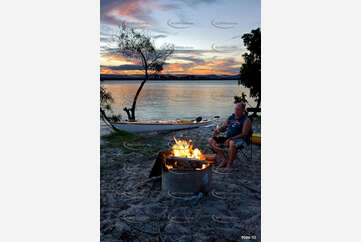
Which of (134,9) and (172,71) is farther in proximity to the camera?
(172,71)

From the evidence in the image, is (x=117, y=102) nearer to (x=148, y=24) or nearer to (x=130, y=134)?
(x=130, y=134)

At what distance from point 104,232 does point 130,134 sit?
4.75m

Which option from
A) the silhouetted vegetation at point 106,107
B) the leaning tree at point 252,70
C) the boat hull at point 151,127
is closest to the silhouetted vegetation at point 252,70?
the leaning tree at point 252,70

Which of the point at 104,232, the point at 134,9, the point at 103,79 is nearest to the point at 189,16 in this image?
the point at 134,9

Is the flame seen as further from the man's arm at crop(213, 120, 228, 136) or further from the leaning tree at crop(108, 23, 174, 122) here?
the leaning tree at crop(108, 23, 174, 122)

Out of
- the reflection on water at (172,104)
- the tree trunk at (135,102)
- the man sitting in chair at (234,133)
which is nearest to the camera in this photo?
the man sitting in chair at (234,133)

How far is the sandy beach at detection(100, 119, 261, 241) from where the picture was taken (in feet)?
11.0

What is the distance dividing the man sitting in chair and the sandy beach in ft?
1.25

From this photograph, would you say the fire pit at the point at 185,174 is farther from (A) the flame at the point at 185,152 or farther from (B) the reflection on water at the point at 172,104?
(B) the reflection on water at the point at 172,104

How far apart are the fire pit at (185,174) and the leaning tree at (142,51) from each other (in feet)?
9.59

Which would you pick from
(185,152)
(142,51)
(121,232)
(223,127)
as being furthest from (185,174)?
(142,51)

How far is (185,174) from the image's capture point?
13.5ft

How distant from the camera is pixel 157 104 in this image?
8.44 m

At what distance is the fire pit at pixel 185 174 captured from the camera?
4.12 m
